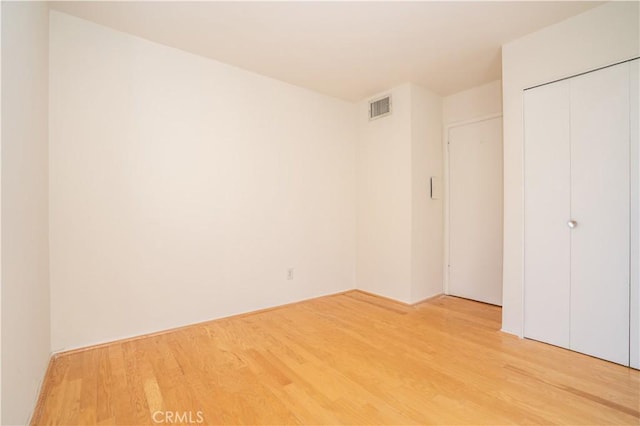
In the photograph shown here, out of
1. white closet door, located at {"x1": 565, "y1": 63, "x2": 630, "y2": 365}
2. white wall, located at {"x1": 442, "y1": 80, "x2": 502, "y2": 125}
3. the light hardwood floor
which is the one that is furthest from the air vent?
the light hardwood floor

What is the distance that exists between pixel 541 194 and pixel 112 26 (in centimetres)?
371

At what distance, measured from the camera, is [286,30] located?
95.0 inches

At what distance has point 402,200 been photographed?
351cm

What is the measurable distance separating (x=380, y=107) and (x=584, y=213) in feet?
7.68

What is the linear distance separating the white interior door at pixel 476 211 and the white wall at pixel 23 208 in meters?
3.95

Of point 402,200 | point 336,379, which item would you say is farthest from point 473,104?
point 336,379

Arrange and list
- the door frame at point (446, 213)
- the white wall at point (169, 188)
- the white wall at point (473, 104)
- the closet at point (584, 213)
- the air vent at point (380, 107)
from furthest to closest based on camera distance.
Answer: the door frame at point (446, 213) → the air vent at point (380, 107) → the white wall at point (473, 104) → the white wall at point (169, 188) → the closet at point (584, 213)

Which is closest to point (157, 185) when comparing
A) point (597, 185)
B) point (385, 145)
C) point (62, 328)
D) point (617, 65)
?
point (62, 328)

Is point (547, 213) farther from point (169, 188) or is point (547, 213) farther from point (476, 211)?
point (169, 188)

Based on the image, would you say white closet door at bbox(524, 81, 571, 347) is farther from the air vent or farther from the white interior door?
the air vent

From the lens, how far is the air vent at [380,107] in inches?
142

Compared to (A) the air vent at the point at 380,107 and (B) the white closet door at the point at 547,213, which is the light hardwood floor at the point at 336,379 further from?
(A) the air vent at the point at 380,107

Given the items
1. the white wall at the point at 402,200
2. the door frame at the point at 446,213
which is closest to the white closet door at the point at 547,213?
the white wall at the point at 402,200

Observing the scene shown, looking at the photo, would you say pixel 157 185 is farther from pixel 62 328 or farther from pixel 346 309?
pixel 346 309
